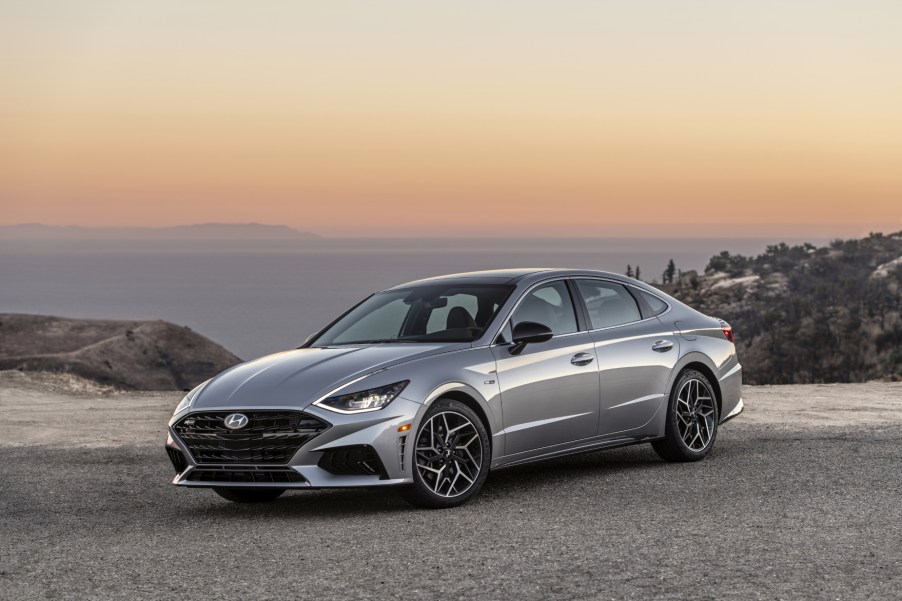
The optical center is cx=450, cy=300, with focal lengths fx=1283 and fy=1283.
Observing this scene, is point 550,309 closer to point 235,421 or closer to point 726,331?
point 726,331

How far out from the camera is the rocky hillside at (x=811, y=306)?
39938 millimetres

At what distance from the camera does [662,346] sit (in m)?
10.9

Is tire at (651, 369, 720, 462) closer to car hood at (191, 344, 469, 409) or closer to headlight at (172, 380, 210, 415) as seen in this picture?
car hood at (191, 344, 469, 409)

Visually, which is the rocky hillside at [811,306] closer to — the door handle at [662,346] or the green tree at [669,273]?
the green tree at [669,273]

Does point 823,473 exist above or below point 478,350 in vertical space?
below

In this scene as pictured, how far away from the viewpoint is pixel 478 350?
9.40 meters

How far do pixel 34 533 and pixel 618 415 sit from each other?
4.57m

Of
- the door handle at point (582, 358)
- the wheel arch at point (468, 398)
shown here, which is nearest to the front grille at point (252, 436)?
the wheel arch at point (468, 398)

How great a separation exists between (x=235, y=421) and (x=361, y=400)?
897 millimetres

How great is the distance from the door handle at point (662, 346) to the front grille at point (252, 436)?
11.4 ft

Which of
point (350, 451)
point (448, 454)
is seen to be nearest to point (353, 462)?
point (350, 451)

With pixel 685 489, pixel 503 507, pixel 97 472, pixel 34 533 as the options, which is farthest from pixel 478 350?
pixel 97 472

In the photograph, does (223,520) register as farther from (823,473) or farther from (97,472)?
(823,473)

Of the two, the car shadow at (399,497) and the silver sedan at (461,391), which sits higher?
the silver sedan at (461,391)
